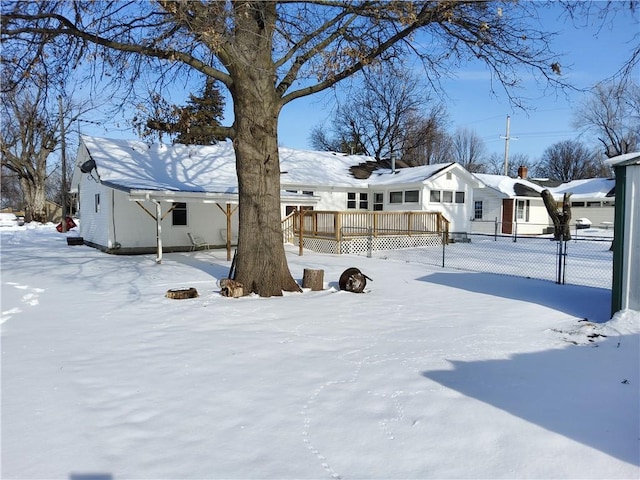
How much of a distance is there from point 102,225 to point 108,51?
9.85 metres

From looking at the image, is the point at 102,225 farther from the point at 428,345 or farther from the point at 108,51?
the point at 428,345

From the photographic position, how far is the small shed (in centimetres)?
629

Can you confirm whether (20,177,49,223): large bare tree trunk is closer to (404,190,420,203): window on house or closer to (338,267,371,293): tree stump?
(404,190,420,203): window on house

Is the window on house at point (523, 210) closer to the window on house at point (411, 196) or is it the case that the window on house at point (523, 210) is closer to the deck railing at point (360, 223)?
the window on house at point (411, 196)

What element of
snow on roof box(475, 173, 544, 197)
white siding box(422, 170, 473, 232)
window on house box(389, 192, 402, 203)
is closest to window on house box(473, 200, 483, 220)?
snow on roof box(475, 173, 544, 197)

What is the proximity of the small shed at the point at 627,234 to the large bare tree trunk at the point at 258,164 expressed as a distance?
579cm

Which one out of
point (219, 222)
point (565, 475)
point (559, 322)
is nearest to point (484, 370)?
point (565, 475)

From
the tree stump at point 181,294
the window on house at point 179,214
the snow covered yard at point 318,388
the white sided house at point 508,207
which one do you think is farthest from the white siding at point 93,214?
the white sided house at point 508,207

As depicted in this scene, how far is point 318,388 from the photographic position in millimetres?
4281

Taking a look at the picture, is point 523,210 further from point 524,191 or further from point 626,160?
point 626,160

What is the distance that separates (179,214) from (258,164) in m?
9.78

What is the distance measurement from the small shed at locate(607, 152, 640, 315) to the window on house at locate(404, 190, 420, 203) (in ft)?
53.9

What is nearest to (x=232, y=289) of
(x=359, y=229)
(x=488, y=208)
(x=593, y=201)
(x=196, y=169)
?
(x=359, y=229)

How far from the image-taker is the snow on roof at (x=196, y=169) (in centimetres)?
1627
